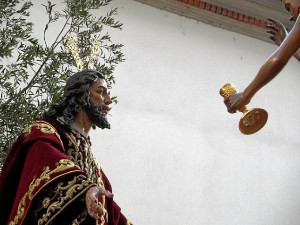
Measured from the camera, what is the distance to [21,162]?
3.27 meters

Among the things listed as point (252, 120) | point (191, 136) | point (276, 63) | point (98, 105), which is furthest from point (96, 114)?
point (191, 136)

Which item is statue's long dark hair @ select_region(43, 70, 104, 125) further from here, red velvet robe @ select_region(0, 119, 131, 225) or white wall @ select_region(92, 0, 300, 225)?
white wall @ select_region(92, 0, 300, 225)

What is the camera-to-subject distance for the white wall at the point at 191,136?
5832 mm

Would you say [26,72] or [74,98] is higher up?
[74,98]

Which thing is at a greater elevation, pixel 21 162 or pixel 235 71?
pixel 21 162

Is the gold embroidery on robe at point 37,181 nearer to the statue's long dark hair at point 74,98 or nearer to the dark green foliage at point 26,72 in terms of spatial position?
the statue's long dark hair at point 74,98

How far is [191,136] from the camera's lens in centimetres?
624

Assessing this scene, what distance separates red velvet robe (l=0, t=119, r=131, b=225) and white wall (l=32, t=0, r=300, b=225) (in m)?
2.21

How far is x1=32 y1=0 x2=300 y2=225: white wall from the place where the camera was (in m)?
5.83

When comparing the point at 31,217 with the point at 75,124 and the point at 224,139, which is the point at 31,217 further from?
the point at 224,139

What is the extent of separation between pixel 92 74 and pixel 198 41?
321cm

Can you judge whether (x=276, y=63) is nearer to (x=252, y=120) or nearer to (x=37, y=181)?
(x=252, y=120)

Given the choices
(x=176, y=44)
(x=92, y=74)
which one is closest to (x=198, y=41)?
(x=176, y=44)

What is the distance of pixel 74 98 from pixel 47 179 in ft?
2.28
